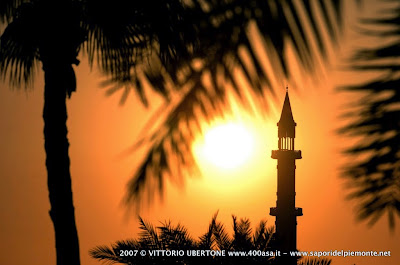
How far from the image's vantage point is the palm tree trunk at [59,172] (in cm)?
579

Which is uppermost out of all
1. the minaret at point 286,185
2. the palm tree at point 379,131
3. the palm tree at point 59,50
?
the minaret at point 286,185

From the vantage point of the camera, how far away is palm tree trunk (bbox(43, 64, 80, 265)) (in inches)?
228

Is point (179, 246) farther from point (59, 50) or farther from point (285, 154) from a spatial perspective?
point (285, 154)

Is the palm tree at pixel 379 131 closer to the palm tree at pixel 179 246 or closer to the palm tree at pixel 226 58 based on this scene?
the palm tree at pixel 226 58

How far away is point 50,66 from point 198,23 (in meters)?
4.57

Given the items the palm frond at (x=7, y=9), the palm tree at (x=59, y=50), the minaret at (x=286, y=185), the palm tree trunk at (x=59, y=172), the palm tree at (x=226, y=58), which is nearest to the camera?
the palm tree at (x=226, y=58)

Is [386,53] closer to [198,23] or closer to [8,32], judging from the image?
[198,23]

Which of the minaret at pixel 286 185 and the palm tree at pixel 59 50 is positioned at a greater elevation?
the minaret at pixel 286 185

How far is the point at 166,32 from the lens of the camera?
1937mm

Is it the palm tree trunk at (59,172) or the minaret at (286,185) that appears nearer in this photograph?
the palm tree trunk at (59,172)

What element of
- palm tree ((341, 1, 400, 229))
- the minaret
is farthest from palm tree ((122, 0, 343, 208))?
the minaret

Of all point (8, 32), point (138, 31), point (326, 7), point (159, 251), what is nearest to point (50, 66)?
point (8, 32)

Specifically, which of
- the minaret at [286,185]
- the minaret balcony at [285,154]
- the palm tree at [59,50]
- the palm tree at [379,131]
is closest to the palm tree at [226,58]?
the palm tree at [379,131]

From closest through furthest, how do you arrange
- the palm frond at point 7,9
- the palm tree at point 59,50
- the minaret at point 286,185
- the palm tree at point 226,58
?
the palm tree at point 226,58, the palm tree at point 59,50, the palm frond at point 7,9, the minaret at point 286,185
